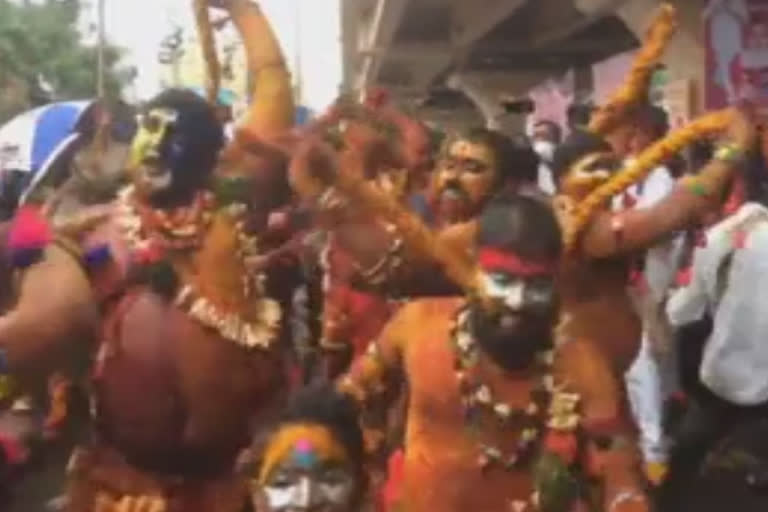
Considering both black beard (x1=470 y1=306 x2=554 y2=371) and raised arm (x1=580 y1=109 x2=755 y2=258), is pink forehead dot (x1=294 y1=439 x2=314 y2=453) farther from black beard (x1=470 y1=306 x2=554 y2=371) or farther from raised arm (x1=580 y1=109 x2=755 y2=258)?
raised arm (x1=580 y1=109 x2=755 y2=258)

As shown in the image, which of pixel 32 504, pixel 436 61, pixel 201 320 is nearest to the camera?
pixel 201 320

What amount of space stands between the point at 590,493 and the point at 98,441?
136cm

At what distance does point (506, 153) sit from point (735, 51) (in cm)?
640

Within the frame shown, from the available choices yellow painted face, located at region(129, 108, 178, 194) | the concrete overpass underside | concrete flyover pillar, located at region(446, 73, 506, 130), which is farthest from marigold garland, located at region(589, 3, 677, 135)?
concrete flyover pillar, located at region(446, 73, 506, 130)

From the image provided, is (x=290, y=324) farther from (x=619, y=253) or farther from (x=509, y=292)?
(x=509, y=292)

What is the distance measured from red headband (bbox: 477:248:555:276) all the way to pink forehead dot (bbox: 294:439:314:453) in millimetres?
608

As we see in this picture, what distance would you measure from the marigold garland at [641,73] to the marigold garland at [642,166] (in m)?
0.43

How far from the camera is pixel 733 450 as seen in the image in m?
9.77

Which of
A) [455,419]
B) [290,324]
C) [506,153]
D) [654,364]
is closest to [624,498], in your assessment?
[455,419]

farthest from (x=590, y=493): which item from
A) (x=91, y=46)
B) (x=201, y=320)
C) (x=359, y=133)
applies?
(x=91, y=46)

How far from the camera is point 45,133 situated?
6.70m

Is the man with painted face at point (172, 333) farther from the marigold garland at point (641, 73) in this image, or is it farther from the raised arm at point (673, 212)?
the marigold garland at point (641, 73)

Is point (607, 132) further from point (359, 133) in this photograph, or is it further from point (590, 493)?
point (590, 493)

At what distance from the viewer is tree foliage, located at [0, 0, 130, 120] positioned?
44.3 m
